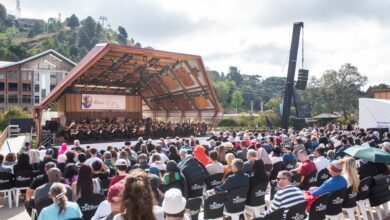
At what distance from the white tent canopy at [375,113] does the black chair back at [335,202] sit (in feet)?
54.4

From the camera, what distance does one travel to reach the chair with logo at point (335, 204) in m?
5.12

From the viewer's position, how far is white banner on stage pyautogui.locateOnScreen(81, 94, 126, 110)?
84.3 ft

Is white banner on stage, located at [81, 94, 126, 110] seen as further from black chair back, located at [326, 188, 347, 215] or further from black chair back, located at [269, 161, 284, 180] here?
black chair back, located at [326, 188, 347, 215]

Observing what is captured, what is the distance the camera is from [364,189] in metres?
6.02

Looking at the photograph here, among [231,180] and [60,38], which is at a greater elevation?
[60,38]

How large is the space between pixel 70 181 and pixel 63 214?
2.54 metres

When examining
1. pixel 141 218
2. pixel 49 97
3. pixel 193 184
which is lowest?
pixel 193 184

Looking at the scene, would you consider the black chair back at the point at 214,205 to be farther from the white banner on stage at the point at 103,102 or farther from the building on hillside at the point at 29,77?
the building on hillside at the point at 29,77

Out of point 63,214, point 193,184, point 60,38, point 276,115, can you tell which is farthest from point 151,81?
point 60,38

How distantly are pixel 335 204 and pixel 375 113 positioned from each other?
1724 centimetres

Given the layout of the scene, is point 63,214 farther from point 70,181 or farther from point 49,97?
point 49,97

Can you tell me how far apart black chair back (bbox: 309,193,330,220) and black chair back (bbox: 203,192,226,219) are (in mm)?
1116

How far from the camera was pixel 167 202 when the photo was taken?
9.34 feet

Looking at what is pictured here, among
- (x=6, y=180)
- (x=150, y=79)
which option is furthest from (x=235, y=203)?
(x=150, y=79)
